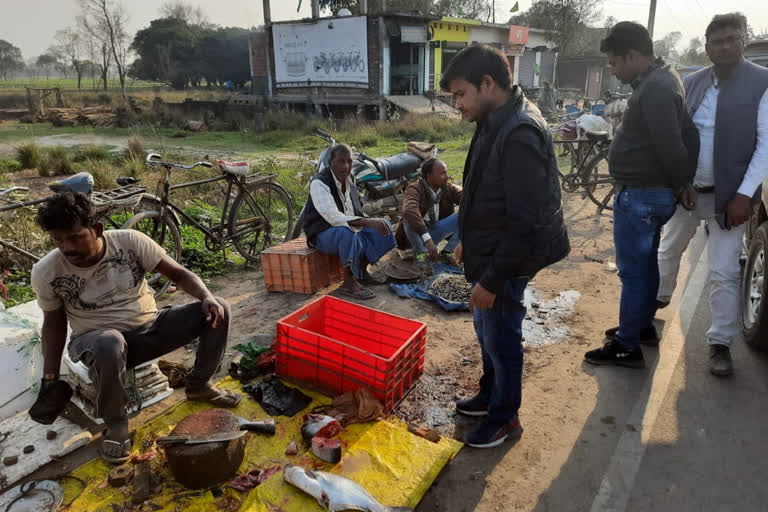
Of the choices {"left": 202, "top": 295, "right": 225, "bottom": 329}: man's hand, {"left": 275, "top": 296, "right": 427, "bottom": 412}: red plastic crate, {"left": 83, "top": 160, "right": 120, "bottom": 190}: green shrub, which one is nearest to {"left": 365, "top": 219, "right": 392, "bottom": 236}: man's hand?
{"left": 275, "top": 296, "right": 427, "bottom": 412}: red plastic crate

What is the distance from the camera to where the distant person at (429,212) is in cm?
504

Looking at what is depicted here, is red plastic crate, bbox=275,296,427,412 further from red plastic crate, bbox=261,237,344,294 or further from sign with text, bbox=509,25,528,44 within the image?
sign with text, bbox=509,25,528,44

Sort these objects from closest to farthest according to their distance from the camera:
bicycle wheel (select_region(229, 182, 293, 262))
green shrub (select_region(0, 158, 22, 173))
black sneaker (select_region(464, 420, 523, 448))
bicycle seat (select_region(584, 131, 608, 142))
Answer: black sneaker (select_region(464, 420, 523, 448))
bicycle wheel (select_region(229, 182, 293, 262))
bicycle seat (select_region(584, 131, 608, 142))
green shrub (select_region(0, 158, 22, 173))

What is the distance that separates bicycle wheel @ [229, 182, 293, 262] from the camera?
18.0ft

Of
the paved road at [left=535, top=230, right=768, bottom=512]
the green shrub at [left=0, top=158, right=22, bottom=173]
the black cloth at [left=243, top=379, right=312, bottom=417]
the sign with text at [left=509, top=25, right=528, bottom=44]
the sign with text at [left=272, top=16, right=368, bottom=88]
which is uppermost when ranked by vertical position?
the sign with text at [left=509, top=25, right=528, bottom=44]

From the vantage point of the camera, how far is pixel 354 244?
4.65m

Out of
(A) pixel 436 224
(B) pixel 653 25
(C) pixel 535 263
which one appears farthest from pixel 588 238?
(B) pixel 653 25

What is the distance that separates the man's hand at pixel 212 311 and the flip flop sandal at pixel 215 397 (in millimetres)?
452

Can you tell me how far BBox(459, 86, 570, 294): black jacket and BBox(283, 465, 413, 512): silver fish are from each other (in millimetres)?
1104

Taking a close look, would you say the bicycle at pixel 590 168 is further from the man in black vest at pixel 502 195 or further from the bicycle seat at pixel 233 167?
the man in black vest at pixel 502 195

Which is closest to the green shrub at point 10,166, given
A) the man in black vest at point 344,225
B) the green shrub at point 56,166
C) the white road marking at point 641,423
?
the green shrub at point 56,166

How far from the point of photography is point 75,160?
36.4 ft

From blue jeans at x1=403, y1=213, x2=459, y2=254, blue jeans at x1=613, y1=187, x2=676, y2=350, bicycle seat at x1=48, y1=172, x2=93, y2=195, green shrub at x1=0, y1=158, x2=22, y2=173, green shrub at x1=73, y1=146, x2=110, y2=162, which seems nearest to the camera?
blue jeans at x1=613, y1=187, x2=676, y2=350

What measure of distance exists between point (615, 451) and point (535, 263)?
127cm
